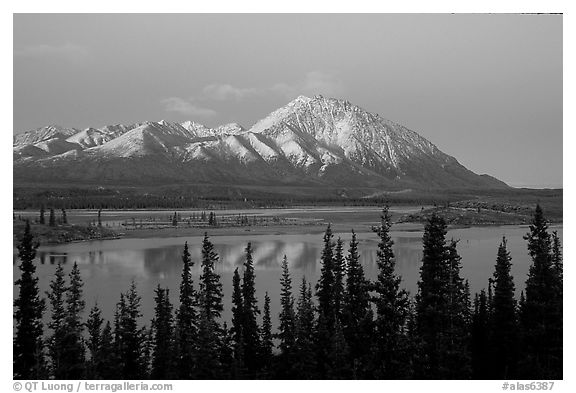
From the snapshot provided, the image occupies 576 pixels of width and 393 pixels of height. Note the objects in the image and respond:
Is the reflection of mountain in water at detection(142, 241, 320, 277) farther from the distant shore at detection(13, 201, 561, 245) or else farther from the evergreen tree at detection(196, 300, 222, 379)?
the evergreen tree at detection(196, 300, 222, 379)

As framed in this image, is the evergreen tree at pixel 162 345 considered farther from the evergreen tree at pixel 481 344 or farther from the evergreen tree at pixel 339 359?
the evergreen tree at pixel 481 344

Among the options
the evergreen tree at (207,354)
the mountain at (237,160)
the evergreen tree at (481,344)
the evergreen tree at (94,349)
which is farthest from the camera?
the mountain at (237,160)

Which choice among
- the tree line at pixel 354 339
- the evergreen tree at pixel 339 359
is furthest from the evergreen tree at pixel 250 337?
the evergreen tree at pixel 339 359

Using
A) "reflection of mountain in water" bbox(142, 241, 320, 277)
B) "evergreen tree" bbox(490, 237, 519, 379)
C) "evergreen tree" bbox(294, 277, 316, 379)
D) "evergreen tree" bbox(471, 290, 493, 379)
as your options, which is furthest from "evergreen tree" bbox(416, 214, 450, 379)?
"reflection of mountain in water" bbox(142, 241, 320, 277)

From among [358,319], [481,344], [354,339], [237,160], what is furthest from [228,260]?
[237,160]

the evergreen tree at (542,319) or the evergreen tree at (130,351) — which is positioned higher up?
the evergreen tree at (542,319)

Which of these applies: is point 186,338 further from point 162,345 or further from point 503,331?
point 503,331
